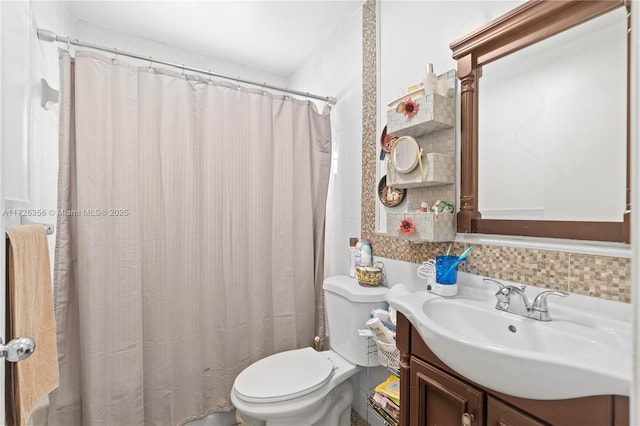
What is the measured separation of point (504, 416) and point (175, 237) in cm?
160

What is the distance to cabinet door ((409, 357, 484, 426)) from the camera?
0.77 meters

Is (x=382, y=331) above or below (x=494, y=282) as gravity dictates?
below

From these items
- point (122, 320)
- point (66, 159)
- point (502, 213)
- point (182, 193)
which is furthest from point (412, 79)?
point (122, 320)

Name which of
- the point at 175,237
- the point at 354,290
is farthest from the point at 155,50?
the point at 354,290

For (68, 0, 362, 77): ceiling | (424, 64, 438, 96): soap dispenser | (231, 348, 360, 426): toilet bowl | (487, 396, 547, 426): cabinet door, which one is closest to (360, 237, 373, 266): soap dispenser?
(231, 348, 360, 426): toilet bowl

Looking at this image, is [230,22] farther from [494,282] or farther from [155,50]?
[494,282]

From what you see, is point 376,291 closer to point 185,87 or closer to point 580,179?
point 580,179

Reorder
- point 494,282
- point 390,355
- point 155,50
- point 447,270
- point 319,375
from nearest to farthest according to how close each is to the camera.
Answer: point 494,282
point 447,270
point 390,355
point 319,375
point 155,50

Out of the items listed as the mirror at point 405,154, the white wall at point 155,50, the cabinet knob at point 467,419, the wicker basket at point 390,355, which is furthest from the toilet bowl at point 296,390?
the white wall at point 155,50

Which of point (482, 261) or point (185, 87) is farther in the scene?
point (185, 87)

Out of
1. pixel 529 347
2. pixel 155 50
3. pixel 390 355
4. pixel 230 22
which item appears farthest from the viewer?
pixel 155 50

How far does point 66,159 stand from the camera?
56.0 inches

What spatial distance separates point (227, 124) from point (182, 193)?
1.59ft

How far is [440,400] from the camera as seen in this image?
877mm
